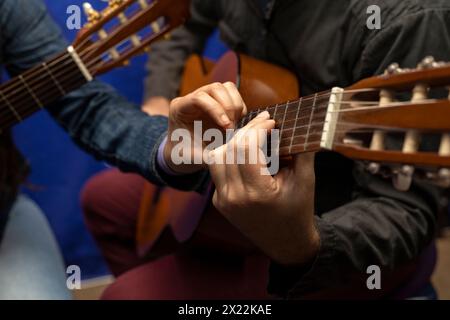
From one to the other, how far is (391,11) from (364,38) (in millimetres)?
44

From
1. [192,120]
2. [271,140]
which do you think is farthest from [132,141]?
[271,140]

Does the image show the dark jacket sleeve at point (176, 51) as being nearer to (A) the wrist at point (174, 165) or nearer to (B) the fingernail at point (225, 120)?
(A) the wrist at point (174, 165)

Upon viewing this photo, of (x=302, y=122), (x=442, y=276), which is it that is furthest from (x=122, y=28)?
(x=442, y=276)

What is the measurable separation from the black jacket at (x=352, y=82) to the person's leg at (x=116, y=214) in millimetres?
398

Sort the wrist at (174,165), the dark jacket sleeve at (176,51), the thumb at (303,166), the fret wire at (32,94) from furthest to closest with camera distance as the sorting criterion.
Result: the dark jacket sleeve at (176,51) < the fret wire at (32,94) < the wrist at (174,165) < the thumb at (303,166)

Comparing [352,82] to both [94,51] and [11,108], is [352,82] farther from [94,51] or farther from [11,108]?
[11,108]

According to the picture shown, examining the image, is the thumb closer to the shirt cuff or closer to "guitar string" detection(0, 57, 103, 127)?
the shirt cuff

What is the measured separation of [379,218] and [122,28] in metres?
0.41

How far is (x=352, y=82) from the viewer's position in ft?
2.18

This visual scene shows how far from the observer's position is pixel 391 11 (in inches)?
23.4

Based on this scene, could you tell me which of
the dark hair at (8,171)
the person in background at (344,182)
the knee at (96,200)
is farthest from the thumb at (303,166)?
the knee at (96,200)

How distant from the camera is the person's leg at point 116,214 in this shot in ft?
3.42
